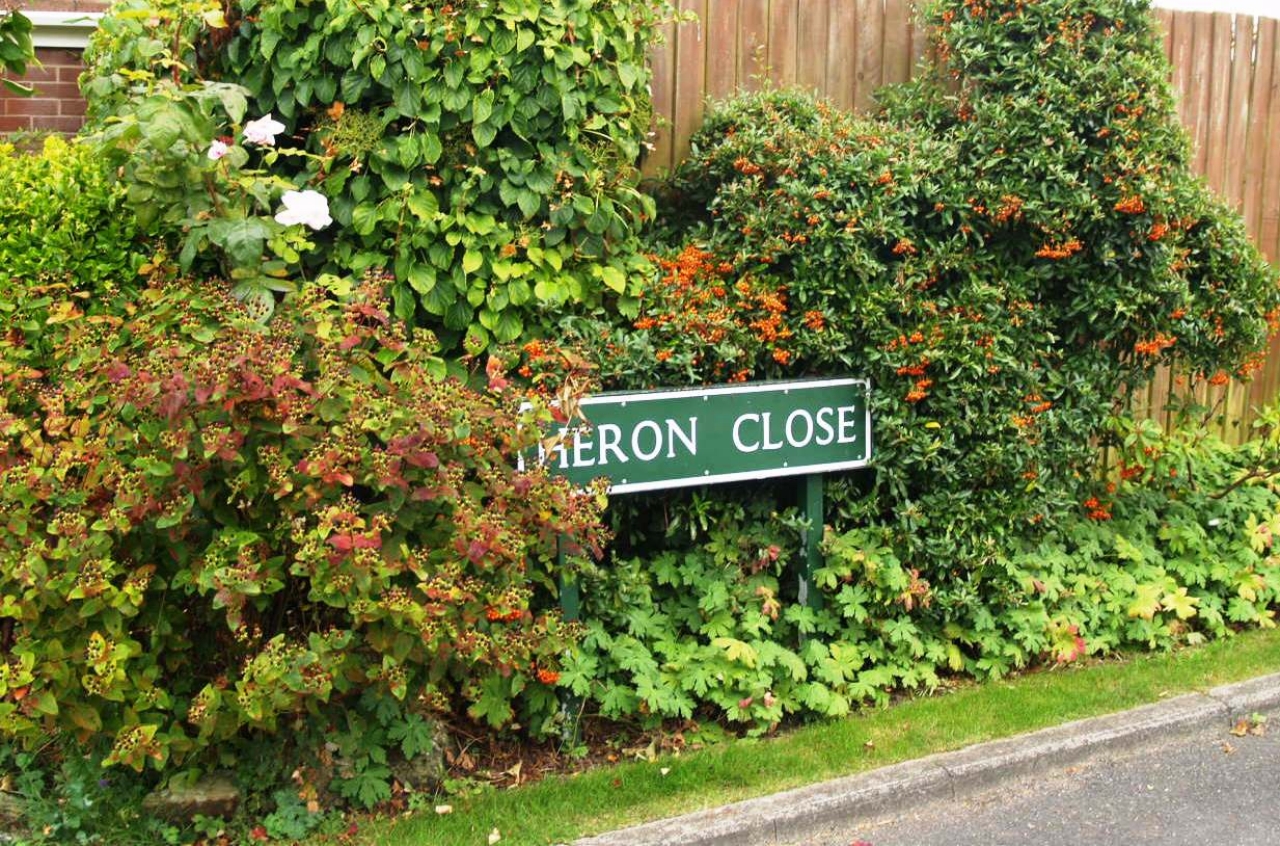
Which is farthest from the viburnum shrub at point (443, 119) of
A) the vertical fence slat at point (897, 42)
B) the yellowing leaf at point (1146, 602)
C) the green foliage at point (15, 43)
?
the yellowing leaf at point (1146, 602)

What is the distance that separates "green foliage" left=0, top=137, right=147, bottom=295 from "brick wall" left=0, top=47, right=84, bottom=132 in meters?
1.17

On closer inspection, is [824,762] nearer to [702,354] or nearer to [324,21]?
[702,354]

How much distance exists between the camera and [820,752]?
4.50m

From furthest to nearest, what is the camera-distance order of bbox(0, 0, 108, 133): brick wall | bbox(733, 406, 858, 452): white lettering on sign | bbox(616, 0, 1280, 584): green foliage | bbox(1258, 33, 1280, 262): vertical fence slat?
bbox(1258, 33, 1280, 262): vertical fence slat < bbox(0, 0, 108, 133): brick wall < bbox(616, 0, 1280, 584): green foliage < bbox(733, 406, 858, 452): white lettering on sign

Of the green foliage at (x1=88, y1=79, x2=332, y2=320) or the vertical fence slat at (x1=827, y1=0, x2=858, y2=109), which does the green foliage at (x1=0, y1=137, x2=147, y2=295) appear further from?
the vertical fence slat at (x1=827, y1=0, x2=858, y2=109)

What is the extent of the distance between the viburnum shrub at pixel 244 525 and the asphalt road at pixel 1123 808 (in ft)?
4.45

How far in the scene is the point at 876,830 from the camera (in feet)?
13.7

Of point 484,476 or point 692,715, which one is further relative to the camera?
point 692,715

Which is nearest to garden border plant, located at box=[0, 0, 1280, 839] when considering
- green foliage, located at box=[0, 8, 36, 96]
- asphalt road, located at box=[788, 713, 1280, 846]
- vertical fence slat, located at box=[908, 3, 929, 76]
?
vertical fence slat, located at box=[908, 3, 929, 76]

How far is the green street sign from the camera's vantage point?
14.7 feet

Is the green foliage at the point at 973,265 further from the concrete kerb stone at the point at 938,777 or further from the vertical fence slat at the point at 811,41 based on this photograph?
the concrete kerb stone at the point at 938,777

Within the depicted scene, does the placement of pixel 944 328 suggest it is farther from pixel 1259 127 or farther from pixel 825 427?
pixel 1259 127

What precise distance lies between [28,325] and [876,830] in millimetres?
3145

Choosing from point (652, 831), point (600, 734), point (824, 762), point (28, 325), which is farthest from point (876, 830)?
point (28, 325)
